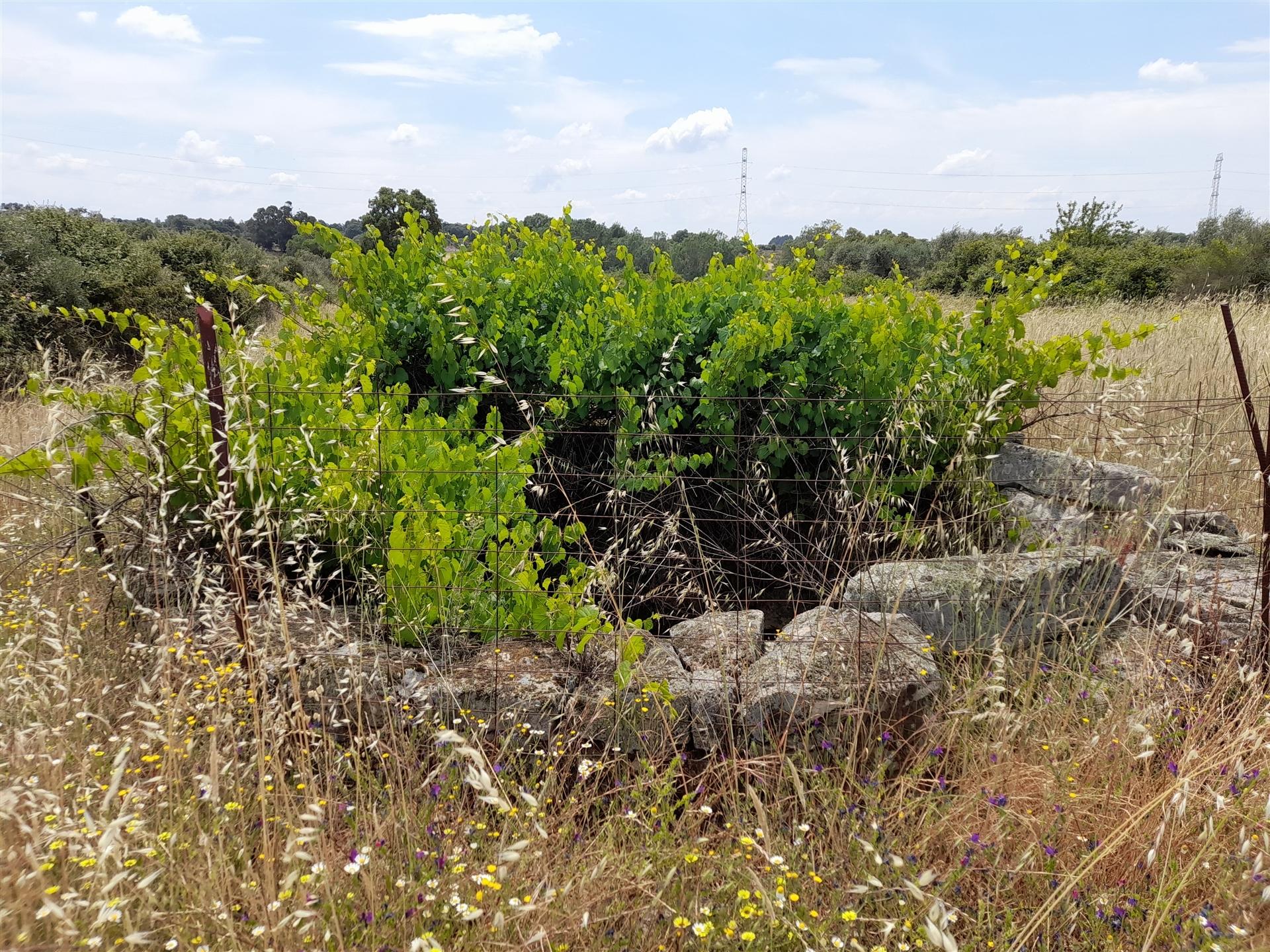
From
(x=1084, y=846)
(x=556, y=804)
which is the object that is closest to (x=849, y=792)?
(x=1084, y=846)

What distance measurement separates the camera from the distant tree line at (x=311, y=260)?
9.11 m

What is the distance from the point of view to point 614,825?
217cm

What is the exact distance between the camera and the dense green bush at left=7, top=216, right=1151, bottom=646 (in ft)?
9.58

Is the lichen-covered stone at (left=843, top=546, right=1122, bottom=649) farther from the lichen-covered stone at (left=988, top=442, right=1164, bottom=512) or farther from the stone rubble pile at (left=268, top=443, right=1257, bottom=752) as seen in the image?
the lichen-covered stone at (left=988, top=442, right=1164, bottom=512)

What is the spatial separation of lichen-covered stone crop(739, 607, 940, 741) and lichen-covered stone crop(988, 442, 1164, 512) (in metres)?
1.17

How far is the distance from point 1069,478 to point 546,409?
8.13 ft

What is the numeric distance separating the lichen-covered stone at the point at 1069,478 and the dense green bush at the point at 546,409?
281 mm

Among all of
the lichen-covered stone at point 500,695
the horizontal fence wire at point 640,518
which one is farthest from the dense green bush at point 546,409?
the lichen-covered stone at point 500,695

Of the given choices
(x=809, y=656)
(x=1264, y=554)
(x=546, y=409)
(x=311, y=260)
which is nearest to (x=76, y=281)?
(x=546, y=409)

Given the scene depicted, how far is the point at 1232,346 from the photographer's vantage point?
3.38 m

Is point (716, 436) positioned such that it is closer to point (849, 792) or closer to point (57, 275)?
point (849, 792)

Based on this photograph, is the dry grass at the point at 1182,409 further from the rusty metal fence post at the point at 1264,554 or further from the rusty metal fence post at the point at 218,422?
the rusty metal fence post at the point at 218,422

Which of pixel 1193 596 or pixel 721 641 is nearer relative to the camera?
pixel 721 641

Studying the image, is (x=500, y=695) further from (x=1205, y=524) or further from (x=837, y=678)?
(x=1205, y=524)
